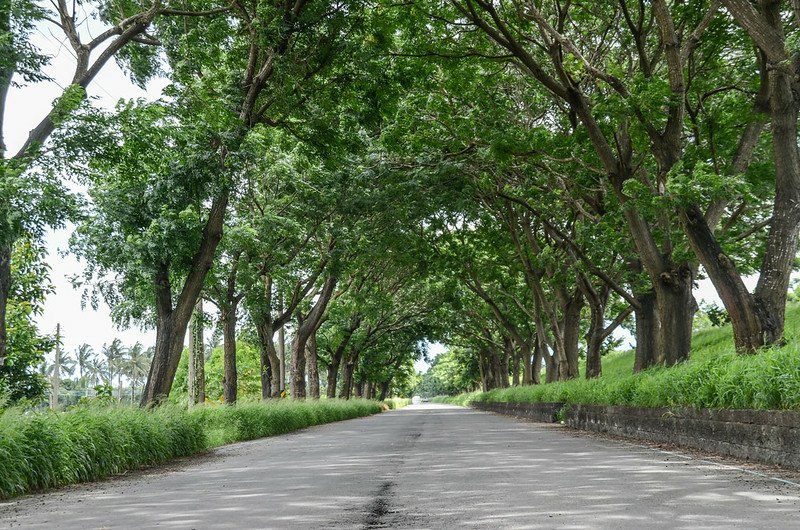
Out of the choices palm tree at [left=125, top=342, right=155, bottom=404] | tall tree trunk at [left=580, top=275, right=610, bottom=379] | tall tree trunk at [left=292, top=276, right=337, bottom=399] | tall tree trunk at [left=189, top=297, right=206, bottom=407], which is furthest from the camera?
palm tree at [left=125, top=342, right=155, bottom=404]

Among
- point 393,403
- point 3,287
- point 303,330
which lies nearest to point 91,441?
point 3,287

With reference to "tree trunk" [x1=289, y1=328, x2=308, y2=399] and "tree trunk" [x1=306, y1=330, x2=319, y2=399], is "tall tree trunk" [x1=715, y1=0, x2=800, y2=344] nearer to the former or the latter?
"tree trunk" [x1=289, y1=328, x2=308, y2=399]

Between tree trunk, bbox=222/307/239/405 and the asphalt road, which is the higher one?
tree trunk, bbox=222/307/239/405

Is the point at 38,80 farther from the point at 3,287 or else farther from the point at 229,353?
the point at 229,353

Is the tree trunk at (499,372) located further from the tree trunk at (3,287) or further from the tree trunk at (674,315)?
the tree trunk at (3,287)

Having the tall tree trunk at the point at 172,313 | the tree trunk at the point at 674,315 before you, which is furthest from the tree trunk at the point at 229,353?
the tree trunk at the point at 674,315

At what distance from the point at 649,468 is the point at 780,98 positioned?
22.1ft

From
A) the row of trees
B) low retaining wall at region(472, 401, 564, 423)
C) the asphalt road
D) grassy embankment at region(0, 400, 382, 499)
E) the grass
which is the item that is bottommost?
the grass

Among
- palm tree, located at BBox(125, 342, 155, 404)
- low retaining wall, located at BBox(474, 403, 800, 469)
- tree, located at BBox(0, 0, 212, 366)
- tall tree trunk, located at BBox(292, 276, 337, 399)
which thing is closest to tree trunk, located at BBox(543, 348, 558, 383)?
tall tree trunk, located at BBox(292, 276, 337, 399)

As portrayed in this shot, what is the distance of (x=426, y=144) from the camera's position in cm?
1795

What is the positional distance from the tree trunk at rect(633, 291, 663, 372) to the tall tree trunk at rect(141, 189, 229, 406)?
1092 centimetres

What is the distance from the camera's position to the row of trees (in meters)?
11.3

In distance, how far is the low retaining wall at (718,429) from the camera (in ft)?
26.2

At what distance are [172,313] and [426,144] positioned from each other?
7551 mm
